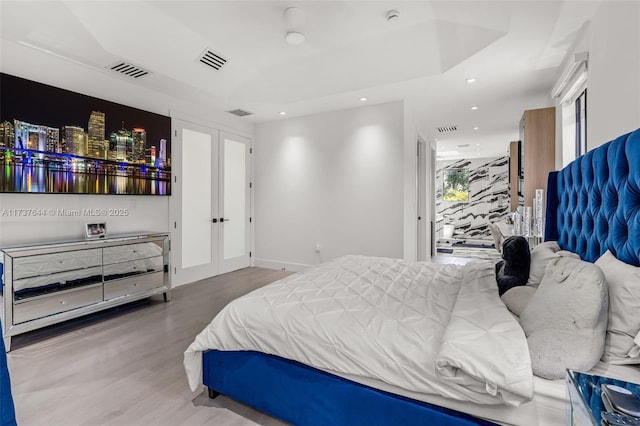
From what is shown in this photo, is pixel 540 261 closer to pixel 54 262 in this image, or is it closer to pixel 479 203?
pixel 54 262

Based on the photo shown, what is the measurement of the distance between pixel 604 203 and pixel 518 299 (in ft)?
A: 2.35

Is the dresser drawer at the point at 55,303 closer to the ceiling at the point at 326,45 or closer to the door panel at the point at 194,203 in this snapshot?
the door panel at the point at 194,203

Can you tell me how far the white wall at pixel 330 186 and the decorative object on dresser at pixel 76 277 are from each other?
214 centimetres

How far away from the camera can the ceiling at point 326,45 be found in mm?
2521

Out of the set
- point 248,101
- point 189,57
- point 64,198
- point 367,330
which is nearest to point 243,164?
point 248,101

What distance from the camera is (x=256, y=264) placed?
585 cm

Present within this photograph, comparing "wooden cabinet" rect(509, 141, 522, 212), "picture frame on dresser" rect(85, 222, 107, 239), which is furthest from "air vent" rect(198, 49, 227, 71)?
"wooden cabinet" rect(509, 141, 522, 212)

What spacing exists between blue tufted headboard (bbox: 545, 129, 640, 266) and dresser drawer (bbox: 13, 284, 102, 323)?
4.09 meters

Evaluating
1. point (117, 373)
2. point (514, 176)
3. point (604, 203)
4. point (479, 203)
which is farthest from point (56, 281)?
point (479, 203)

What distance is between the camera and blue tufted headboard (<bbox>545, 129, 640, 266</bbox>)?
1.41 m

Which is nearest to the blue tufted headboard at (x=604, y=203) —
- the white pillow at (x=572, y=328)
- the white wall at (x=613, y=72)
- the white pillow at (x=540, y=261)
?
the white pillow at (x=540, y=261)

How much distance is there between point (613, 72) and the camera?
2.03m

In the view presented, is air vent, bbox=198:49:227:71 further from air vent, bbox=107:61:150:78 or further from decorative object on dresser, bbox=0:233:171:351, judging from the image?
decorative object on dresser, bbox=0:233:171:351

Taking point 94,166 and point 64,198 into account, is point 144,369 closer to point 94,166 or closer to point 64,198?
point 64,198
